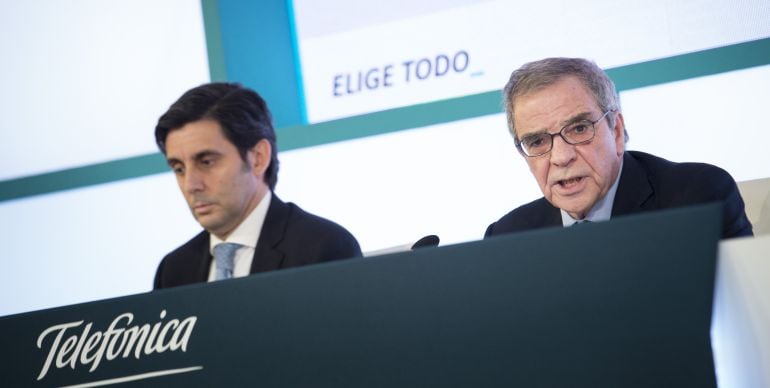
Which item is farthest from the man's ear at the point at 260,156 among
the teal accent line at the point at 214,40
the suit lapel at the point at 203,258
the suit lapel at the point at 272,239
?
the teal accent line at the point at 214,40

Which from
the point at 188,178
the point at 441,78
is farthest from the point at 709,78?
the point at 188,178

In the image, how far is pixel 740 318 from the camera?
37.7 inches

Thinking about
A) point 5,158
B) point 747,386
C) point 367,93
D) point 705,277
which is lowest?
point 5,158

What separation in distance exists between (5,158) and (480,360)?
12.5ft

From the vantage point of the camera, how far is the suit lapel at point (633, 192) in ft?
6.81

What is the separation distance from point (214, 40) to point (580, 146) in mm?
2218

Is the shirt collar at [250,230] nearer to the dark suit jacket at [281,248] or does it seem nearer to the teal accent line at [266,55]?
the dark suit jacket at [281,248]

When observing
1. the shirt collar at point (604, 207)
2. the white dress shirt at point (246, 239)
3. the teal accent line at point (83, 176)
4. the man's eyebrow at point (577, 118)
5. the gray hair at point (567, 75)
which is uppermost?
the gray hair at point (567, 75)

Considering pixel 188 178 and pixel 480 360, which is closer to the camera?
pixel 480 360

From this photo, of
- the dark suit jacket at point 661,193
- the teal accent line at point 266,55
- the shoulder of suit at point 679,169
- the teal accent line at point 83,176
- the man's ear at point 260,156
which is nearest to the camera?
the dark suit jacket at point 661,193

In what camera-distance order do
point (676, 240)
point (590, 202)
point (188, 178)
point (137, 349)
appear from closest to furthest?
point (676, 240), point (137, 349), point (590, 202), point (188, 178)

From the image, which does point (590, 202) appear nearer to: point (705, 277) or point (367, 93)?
point (705, 277)

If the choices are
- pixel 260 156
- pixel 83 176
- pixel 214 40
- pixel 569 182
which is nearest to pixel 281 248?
pixel 260 156

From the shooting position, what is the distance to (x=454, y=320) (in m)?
1.02
